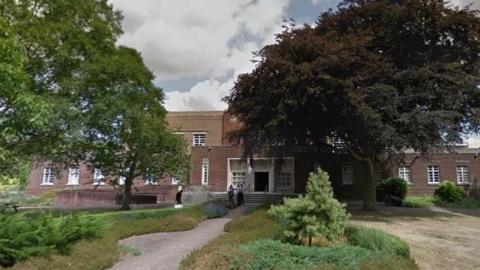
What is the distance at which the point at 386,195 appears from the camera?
111 ft

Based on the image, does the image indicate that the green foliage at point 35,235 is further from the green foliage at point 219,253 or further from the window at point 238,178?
the window at point 238,178

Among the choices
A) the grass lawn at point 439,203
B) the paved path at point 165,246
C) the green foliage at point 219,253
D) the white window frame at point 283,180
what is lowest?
the paved path at point 165,246

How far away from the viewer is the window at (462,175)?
1617 inches

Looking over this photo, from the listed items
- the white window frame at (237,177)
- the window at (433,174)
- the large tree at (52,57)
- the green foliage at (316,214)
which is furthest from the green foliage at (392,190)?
the green foliage at (316,214)

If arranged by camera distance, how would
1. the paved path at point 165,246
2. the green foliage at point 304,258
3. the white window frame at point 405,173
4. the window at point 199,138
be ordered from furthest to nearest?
1. the window at point 199,138
2. the white window frame at point 405,173
3. the paved path at point 165,246
4. the green foliage at point 304,258

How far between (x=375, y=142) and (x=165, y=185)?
85.6 ft

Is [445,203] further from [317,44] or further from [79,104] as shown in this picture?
[79,104]

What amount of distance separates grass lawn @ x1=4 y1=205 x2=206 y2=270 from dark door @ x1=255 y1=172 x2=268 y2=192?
72.8 feet

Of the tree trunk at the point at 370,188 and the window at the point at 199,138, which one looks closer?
the tree trunk at the point at 370,188

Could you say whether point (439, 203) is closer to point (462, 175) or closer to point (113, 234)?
point (462, 175)

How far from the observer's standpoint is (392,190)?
3400 centimetres

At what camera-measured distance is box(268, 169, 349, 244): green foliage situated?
9461 millimetres

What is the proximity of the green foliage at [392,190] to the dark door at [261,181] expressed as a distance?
1252cm

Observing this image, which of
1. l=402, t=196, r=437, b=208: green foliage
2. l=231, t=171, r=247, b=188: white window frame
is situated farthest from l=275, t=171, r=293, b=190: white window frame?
l=402, t=196, r=437, b=208: green foliage
